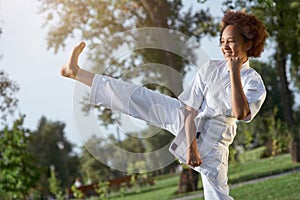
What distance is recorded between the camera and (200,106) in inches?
135

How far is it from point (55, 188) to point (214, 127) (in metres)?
12.2

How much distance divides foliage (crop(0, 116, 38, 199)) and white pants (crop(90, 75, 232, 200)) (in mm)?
9089

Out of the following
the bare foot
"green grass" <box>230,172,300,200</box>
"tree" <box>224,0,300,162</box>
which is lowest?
"green grass" <box>230,172,300,200</box>

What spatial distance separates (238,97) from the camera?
3047 mm

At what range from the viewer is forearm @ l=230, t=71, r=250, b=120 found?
3.04m

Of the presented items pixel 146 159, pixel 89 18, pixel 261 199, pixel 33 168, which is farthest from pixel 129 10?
pixel 146 159

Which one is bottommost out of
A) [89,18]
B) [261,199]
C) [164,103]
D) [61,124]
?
[261,199]

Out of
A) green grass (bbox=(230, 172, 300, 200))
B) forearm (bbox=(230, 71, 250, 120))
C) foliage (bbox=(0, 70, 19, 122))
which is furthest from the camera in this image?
foliage (bbox=(0, 70, 19, 122))

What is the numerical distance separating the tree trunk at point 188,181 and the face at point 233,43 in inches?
366

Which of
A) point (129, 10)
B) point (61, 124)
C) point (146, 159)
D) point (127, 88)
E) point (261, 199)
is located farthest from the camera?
point (61, 124)

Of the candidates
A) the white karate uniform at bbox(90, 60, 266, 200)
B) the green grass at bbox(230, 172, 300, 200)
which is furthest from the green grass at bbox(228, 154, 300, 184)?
the white karate uniform at bbox(90, 60, 266, 200)

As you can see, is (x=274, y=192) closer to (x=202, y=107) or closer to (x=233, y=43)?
(x=202, y=107)

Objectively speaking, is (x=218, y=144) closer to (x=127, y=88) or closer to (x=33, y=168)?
(x=127, y=88)

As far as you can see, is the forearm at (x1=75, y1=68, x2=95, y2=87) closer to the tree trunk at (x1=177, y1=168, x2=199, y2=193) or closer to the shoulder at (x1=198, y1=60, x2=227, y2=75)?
the shoulder at (x1=198, y1=60, x2=227, y2=75)
